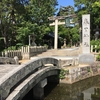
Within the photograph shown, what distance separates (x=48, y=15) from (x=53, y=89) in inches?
738

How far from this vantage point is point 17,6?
72.2ft

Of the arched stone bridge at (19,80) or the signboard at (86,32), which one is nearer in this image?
the arched stone bridge at (19,80)

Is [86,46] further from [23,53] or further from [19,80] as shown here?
[19,80]

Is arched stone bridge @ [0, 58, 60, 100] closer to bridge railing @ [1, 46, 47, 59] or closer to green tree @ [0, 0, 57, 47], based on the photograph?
bridge railing @ [1, 46, 47, 59]

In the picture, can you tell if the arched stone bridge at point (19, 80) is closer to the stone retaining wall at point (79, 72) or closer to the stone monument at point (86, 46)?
the stone retaining wall at point (79, 72)

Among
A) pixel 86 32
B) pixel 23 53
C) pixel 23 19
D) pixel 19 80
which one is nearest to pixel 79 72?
pixel 86 32

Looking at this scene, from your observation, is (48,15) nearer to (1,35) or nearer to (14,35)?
(14,35)

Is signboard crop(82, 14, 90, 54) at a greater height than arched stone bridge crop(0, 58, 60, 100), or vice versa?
signboard crop(82, 14, 90, 54)

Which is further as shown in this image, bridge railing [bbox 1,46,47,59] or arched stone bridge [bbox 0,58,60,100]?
bridge railing [bbox 1,46,47,59]

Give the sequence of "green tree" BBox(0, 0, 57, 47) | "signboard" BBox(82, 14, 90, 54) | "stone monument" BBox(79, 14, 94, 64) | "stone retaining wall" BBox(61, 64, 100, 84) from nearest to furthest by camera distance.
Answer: "stone retaining wall" BBox(61, 64, 100, 84) < "stone monument" BBox(79, 14, 94, 64) < "signboard" BBox(82, 14, 90, 54) < "green tree" BBox(0, 0, 57, 47)

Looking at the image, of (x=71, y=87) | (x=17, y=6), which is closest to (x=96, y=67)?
(x=71, y=87)

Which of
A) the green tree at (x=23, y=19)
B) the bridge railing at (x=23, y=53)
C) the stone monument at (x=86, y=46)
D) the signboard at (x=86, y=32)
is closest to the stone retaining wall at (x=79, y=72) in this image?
the stone monument at (x=86, y=46)

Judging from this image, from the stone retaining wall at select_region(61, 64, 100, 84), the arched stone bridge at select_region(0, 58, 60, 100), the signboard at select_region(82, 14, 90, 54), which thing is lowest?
the stone retaining wall at select_region(61, 64, 100, 84)

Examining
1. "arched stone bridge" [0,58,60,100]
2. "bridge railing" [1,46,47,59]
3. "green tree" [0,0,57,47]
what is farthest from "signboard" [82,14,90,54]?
"green tree" [0,0,57,47]
